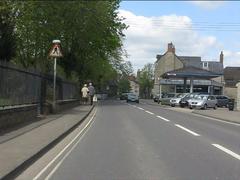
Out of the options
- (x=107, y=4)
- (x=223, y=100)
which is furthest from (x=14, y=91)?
(x=223, y=100)

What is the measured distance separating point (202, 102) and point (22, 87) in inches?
1373

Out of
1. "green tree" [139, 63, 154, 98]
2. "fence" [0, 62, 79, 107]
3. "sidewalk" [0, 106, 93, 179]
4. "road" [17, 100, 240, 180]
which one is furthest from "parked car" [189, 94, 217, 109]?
"green tree" [139, 63, 154, 98]

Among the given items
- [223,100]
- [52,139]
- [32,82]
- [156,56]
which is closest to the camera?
[52,139]

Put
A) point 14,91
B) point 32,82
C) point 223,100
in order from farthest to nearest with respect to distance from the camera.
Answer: point 223,100
point 32,82
point 14,91

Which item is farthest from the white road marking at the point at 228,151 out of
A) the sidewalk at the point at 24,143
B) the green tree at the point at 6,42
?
the green tree at the point at 6,42

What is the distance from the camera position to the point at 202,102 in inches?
2143

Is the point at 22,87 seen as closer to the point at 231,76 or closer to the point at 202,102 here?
the point at 202,102

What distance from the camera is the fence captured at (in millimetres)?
18375

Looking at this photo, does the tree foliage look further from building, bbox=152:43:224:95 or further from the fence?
building, bbox=152:43:224:95

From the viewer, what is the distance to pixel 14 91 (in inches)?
786

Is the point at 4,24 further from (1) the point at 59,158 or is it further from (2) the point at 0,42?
(1) the point at 59,158

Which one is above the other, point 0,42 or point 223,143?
point 0,42

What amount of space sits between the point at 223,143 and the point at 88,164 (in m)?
6.24

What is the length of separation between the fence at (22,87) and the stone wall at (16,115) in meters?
0.28
